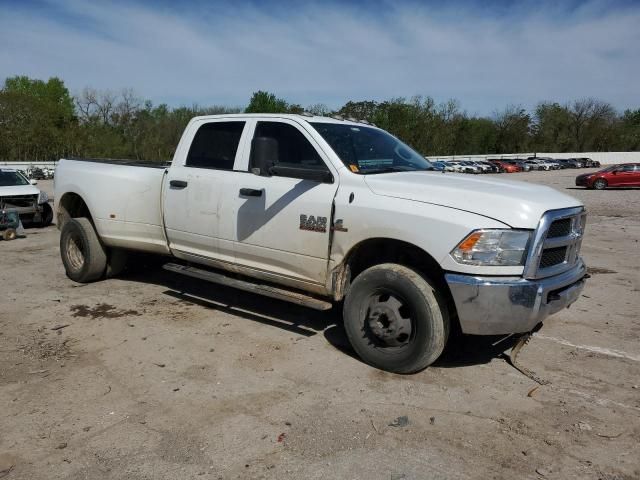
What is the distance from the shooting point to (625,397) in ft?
13.2

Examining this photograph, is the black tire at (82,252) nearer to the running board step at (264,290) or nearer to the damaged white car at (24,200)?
the running board step at (264,290)

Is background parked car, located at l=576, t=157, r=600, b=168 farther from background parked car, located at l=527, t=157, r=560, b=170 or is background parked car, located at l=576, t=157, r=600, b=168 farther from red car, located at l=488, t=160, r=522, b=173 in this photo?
red car, located at l=488, t=160, r=522, b=173

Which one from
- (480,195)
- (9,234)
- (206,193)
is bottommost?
(9,234)

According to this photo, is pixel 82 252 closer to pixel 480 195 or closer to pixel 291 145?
pixel 291 145

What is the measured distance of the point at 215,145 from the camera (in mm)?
5676

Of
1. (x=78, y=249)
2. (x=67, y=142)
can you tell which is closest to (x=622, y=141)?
(x=67, y=142)

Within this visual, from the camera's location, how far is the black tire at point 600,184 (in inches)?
1211

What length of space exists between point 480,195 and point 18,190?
1199 centimetres

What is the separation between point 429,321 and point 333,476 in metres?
1.45

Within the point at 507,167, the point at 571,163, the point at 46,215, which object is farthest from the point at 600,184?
the point at 571,163

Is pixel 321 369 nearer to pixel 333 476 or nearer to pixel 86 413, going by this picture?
pixel 333 476

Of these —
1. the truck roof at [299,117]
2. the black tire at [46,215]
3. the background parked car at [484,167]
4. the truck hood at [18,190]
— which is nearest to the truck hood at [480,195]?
the truck roof at [299,117]

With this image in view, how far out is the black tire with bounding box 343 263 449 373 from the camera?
13.4 feet

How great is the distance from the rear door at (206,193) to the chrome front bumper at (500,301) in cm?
236
